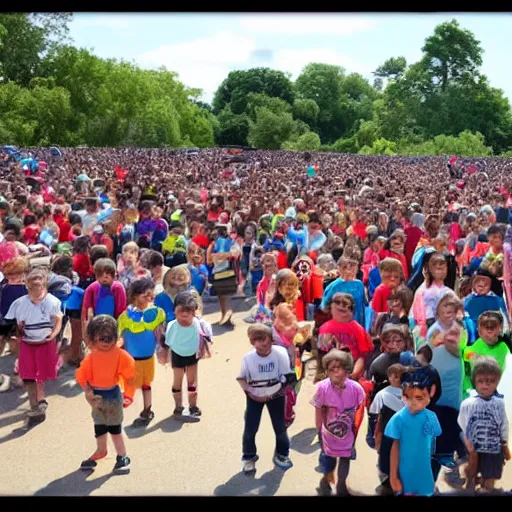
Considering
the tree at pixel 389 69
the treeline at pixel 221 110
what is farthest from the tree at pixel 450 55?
the tree at pixel 389 69

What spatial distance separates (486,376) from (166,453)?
2.35m

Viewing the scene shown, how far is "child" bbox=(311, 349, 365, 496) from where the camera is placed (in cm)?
462

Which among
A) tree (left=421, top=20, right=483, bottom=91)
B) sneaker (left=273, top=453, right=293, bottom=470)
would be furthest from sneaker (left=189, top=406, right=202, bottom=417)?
tree (left=421, top=20, right=483, bottom=91)

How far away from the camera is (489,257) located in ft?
25.1

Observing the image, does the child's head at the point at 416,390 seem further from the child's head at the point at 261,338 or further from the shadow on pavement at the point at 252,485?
the shadow on pavement at the point at 252,485

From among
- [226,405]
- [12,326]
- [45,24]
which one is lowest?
[226,405]

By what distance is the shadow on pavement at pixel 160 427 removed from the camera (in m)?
5.86

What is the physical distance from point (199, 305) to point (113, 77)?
53.7 meters

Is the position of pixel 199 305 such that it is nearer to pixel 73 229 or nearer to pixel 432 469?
pixel 432 469

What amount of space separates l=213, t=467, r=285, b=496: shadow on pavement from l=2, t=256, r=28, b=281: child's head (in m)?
2.76

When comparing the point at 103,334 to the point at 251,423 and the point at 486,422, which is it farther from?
the point at 486,422

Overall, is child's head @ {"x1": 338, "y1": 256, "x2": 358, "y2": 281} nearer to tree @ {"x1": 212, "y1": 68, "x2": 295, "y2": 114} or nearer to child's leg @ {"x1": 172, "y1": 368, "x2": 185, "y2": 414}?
child's leg @ {"x1": 172, "y1": 368, "x2": 185, "y2": 414}

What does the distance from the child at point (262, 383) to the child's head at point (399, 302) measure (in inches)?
44.5
